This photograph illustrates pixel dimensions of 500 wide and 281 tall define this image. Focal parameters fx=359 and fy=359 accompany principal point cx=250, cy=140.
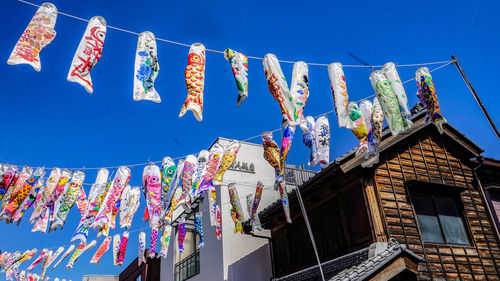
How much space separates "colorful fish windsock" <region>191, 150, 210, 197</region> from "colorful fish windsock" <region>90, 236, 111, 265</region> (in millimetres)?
8322

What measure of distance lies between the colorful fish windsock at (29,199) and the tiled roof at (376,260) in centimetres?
853

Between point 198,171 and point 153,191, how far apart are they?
4.66 feet

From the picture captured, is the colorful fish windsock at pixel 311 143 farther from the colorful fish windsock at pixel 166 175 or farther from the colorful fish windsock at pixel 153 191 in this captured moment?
the colorful fish windsock at pixel 153 191

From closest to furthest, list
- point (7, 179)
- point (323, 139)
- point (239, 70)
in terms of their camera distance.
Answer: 1. point (239, 70)
2. point (7, 179)
3. point (323, 139)

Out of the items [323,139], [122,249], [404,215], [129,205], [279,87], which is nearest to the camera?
[279,87]

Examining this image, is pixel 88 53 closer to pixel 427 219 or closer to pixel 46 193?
pixel 46 193

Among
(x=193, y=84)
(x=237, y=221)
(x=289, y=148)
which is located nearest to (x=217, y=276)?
(x=237, y=221)

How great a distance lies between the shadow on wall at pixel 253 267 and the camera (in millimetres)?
14430

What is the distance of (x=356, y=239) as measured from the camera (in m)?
10.0

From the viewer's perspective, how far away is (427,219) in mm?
10477

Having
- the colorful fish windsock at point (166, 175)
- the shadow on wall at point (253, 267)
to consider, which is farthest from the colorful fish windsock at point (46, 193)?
the shadow on wall at point (253, 267)

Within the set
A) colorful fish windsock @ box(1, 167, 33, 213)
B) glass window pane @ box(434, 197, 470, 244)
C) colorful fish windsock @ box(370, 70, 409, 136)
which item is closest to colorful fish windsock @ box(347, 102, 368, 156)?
colorful fish windsock @ box(370, 70, 409, 136)

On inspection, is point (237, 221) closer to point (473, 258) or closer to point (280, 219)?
point (280, 219)

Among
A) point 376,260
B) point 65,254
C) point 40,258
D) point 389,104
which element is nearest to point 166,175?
point 376,260
